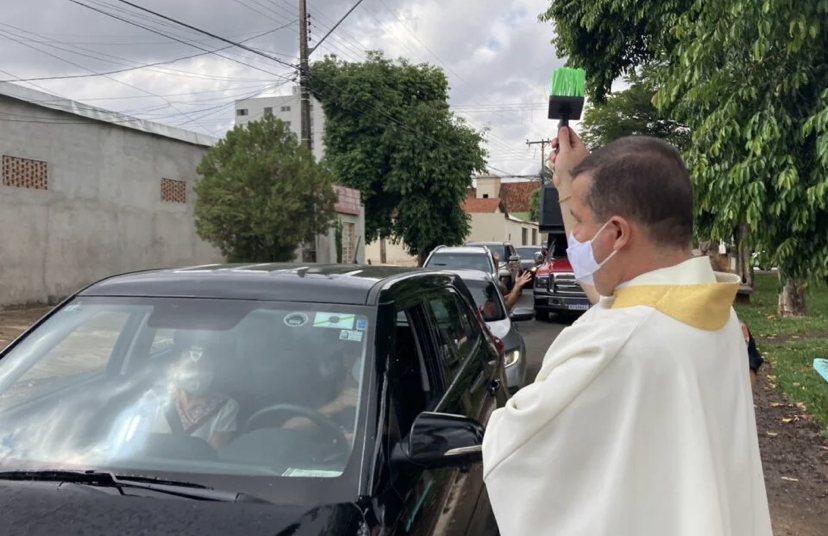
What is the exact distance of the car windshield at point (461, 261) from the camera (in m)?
14.4

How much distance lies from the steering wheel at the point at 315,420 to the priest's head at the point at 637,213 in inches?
49.7

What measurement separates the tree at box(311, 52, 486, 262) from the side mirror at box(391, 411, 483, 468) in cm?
2718

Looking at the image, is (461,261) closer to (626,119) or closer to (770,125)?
(770,125)

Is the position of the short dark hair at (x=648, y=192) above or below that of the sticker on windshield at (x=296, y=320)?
above

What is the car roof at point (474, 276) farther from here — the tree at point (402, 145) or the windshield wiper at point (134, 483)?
the tree at point (402, 145)

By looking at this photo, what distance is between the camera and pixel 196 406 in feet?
8.72

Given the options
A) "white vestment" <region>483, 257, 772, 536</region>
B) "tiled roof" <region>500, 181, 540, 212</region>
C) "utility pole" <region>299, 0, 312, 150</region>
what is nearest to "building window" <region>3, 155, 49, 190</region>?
"utility pole" <region>299, 0, 312, 150</region>

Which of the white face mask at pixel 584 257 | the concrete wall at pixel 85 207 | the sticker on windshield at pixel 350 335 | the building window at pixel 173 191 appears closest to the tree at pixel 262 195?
the concrete wall at pixel 85 207

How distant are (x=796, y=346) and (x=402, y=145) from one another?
2093 centimetres

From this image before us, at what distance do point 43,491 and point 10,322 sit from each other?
43.1ft

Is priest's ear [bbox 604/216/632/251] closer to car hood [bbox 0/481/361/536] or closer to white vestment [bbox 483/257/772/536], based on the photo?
white vestment [bbox 483/257/772/536]

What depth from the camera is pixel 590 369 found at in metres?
1.25

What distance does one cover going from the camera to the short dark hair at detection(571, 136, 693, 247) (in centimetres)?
143

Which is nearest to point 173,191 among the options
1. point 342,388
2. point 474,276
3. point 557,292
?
point 557,292
